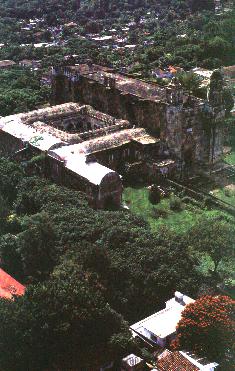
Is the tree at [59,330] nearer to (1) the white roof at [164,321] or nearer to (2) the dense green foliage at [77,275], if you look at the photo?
(2) the dense green foliage at [77,275]

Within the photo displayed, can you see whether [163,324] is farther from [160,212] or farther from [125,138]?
[125,138]

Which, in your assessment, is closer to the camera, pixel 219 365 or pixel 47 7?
pixel 219 365

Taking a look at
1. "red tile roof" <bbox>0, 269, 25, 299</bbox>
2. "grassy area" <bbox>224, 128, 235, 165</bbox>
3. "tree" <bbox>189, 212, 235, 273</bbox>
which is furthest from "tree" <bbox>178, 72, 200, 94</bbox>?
"red tile roof" <bbox>0, 269, 25, 299</bbox>

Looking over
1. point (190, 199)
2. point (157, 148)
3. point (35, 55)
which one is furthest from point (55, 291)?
point (35, 55)

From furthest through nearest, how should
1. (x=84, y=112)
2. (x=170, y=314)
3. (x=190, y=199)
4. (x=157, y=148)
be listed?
(x=84, y=112), (x=157, y=148), (x=190, y=199), (x=170, y=314)

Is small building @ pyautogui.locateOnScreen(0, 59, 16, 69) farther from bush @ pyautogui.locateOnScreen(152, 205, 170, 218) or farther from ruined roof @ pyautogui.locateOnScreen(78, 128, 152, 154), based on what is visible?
bush @ pyautogui.locateOnScreen(152, 205, 170, 218)

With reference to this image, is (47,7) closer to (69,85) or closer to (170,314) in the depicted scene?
(69,85)

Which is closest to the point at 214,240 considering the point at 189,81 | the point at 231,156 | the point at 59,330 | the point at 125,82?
the point at 59,330
